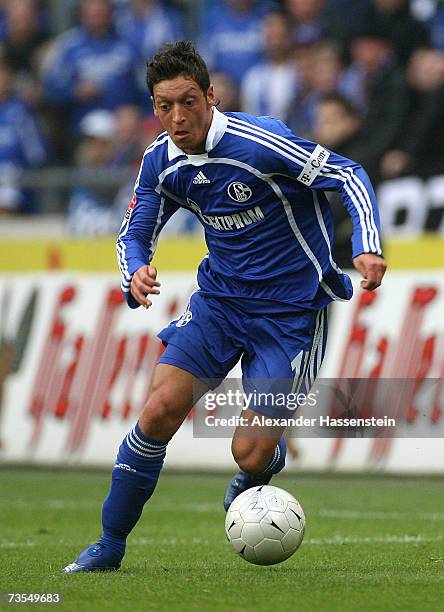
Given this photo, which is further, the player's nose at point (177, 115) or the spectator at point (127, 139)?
the spectator at point (127, 139)

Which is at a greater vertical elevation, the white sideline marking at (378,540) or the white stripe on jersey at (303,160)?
the white stripe on jersey at (303,160)

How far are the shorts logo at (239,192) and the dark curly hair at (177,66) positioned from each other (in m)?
0.46

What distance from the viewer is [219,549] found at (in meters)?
7.43

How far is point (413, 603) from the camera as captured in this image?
5230mm

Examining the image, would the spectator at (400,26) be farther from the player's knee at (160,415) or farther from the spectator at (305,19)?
the player's knee at (160,415)

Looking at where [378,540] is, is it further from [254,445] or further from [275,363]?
[275,363]

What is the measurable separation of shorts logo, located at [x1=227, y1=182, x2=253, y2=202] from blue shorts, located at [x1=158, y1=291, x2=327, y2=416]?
0.50 metres

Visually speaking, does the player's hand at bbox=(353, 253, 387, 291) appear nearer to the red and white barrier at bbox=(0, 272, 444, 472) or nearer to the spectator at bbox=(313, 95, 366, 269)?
the red and white barrier at bbox=(0, 272, 444, 472)

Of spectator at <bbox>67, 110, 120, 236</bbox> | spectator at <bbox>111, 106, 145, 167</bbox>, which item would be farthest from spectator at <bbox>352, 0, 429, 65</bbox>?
spectator at <bbox>67, 110, 120, 236</bbox>

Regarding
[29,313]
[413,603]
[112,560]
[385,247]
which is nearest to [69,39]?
[29,313]

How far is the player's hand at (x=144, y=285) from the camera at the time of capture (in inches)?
235

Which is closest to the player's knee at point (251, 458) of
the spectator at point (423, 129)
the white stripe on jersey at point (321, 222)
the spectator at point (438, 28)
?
the white stripe on jersey at point (321, 222)

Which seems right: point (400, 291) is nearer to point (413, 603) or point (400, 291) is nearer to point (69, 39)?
point (413, 603)

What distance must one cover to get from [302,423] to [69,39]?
29.8 ft
